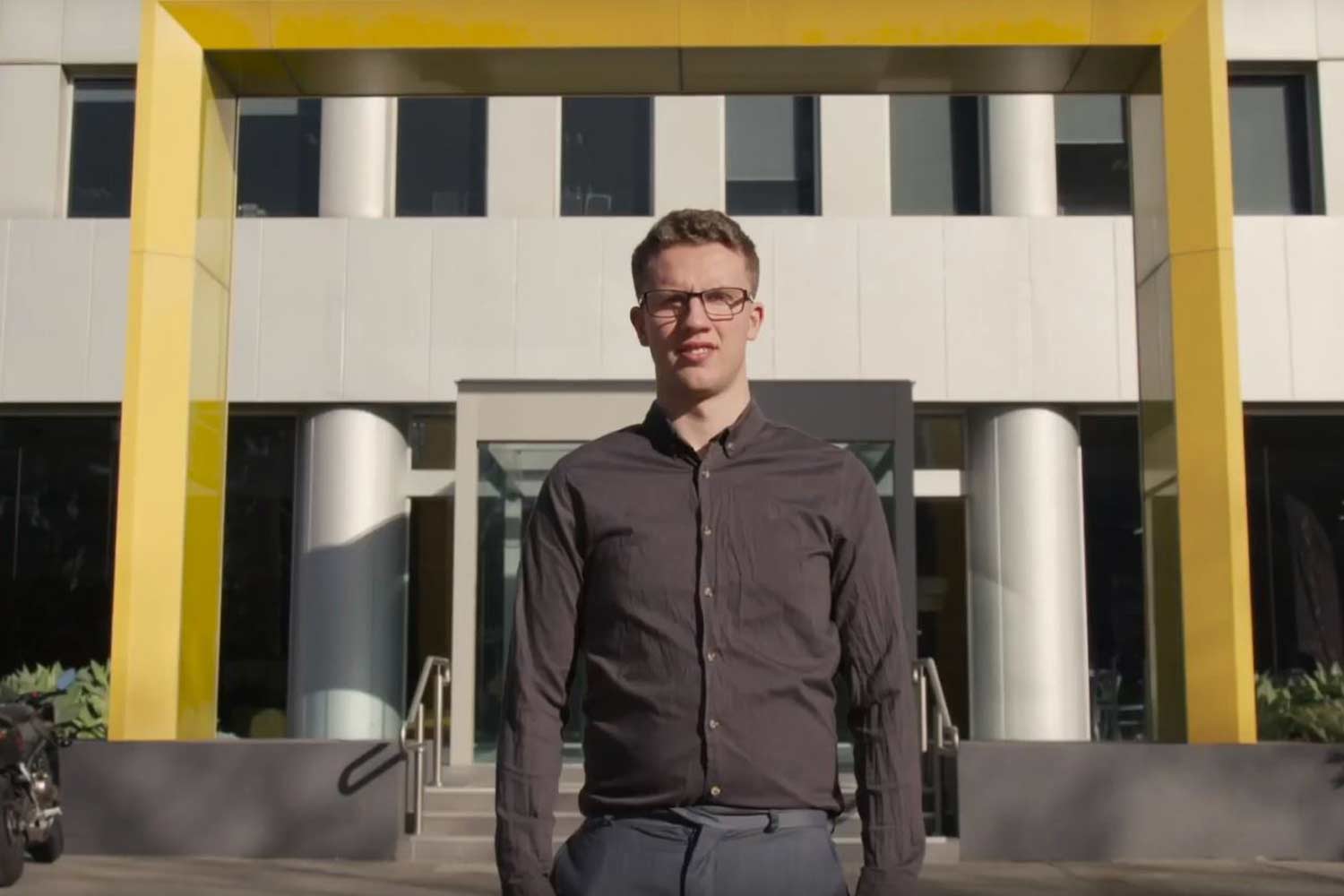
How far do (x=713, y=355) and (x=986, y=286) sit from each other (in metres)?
14.5

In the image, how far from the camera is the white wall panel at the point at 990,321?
1700cm

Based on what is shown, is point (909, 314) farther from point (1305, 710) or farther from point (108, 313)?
point (108, 313)

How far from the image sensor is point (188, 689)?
11.3 metres

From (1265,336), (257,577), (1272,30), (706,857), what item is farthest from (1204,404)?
(257,577)

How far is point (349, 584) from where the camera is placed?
56.0 ft

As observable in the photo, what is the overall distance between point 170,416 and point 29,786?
2.52 metres

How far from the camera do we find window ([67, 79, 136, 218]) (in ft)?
58.4

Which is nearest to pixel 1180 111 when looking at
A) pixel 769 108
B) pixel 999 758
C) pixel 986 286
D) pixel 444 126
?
pixel 999 758

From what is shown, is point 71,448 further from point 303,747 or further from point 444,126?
point 303,747

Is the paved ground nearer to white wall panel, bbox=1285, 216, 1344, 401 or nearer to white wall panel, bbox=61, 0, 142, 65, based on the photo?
white wall panel, bbox=1285, 216, 1344, 401

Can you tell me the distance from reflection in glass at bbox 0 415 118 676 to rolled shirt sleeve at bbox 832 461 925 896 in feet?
52.4

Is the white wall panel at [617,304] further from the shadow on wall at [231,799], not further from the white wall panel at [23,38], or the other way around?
the shadow on wall at [231,799]

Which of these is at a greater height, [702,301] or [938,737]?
[702,301]

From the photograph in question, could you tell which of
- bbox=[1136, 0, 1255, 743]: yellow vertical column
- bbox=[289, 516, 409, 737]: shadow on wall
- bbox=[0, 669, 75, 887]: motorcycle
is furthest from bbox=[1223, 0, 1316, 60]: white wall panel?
bbox=[0, 669, 75, 887]: motorcycle
